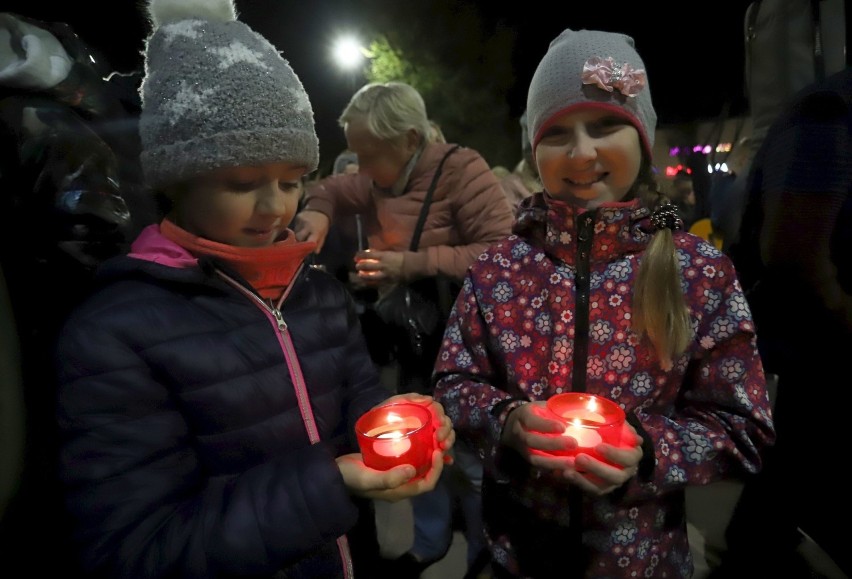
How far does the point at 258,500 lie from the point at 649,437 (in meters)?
0.99

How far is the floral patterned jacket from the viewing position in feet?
4.51

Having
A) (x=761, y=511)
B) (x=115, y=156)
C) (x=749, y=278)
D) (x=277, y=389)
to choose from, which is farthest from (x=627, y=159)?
(x=761, y=511)

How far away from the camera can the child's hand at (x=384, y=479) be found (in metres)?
1.13

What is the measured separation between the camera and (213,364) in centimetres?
124

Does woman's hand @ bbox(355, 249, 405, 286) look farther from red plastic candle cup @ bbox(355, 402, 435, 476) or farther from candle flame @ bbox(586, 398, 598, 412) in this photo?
candle flame @ bbox(586, 398, 598, 412)

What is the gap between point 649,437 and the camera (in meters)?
1.33

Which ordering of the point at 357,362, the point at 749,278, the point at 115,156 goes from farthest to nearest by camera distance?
the point at 749,278
the point at 357,362
the point at 115,156

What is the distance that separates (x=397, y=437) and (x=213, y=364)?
0.50 metres

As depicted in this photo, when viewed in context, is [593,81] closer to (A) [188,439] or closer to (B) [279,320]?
(B) [279,320]

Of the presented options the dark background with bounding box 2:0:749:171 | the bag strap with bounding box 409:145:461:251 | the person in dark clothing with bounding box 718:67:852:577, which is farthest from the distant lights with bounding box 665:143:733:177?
the bag strap with bounding box 409:145:461:251

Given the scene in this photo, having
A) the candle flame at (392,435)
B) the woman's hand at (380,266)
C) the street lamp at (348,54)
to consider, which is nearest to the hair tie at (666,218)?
the candle flame at (392,435)

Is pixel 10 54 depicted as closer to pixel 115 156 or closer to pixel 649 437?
pixel 115 156

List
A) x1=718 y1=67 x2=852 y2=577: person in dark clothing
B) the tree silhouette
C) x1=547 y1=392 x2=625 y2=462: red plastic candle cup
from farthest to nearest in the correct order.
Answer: the tree silhouette
x1=718 y1=67 x2=852 y2=577: person in dark clothing
x1=547 y1=392 x2=625 y2=462: red plastic candle cup

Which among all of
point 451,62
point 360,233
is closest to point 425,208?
point 360,233
